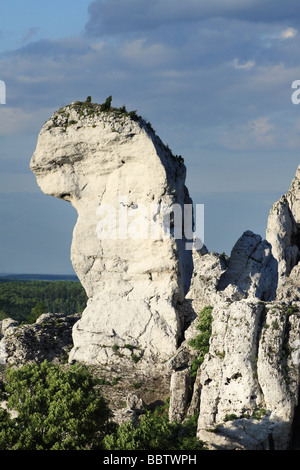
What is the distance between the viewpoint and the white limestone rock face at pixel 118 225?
34.2 m

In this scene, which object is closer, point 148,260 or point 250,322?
point 250,322

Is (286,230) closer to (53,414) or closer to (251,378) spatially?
(251,378)

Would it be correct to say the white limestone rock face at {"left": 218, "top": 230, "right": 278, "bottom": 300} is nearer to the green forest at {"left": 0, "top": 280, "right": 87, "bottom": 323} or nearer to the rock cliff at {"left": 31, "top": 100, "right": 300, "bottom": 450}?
the rock cliff at {"left": 31, "top": 100, "right": 300, "bottom": 450}

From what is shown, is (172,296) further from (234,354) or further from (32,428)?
(32,428)

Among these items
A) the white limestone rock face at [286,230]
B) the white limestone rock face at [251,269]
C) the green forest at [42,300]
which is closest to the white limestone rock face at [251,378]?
the white limestone rock face at [251,269]

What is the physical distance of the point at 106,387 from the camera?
32344mm

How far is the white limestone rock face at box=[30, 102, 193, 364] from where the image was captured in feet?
112

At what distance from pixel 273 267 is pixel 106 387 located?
11584 mm
